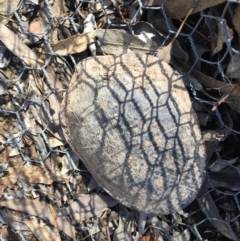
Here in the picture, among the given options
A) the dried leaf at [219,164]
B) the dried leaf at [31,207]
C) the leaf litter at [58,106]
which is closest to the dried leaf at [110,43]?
the leaf litter at [58,106]

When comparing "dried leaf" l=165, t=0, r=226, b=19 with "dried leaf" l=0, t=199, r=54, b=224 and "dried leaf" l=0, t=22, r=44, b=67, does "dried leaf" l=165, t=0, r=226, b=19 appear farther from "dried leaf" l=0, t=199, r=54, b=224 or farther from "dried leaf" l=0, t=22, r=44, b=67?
"dried leaf" l=0, t=199, r=54, b=224

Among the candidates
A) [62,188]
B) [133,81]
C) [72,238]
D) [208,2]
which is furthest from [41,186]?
[208,2]

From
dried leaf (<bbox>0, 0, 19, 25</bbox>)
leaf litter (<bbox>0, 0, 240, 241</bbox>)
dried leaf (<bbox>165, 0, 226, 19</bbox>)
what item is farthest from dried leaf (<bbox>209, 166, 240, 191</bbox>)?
dried leaf (<bbox>0, 0, 19, 25</bbox>)

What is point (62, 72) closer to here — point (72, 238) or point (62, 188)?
point (62, 188)

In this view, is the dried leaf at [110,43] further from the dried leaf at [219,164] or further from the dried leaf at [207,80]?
the dried leaf at [219,164]

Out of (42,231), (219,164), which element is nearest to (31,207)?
(42,231)

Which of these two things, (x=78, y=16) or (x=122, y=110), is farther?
(x=78, y=16)

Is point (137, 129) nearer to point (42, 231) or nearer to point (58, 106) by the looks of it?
point (58, 106)
